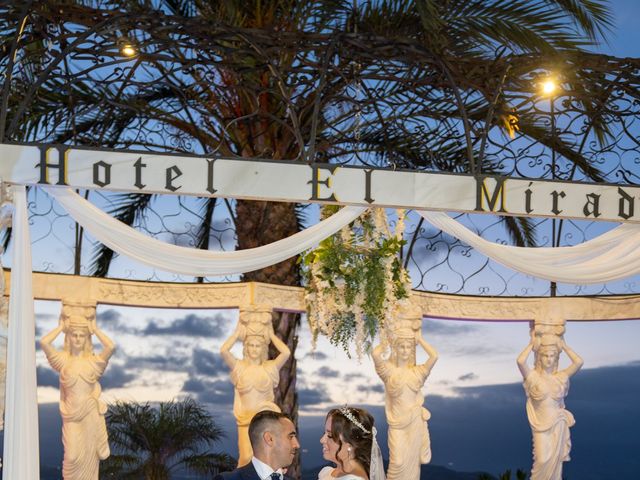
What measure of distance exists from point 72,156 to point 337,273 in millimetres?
2728

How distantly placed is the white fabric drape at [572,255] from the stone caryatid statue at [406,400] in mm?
4423

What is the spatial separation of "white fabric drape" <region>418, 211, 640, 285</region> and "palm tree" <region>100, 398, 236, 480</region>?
791 centimetres

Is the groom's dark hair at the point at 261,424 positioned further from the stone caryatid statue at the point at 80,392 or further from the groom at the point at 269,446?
the stone caryatid statue at the point at 80,392

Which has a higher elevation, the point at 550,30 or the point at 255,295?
the point at 550,30

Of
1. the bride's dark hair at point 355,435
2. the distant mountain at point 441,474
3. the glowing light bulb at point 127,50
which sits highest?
the glowing light bulb at point 127,50

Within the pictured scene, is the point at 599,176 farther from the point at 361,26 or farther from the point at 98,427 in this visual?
the point at 98,427

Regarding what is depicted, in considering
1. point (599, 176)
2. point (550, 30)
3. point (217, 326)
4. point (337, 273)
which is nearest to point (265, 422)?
point (337, 273)

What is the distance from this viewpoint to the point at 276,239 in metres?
13.5

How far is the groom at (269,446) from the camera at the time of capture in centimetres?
662

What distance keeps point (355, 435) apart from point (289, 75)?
6934 mm

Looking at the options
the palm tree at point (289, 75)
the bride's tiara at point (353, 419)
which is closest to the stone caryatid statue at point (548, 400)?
the palm tree at point (289, 75)

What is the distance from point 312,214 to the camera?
17.2 m

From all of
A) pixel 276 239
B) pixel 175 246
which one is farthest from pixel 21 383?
pixel 276 239

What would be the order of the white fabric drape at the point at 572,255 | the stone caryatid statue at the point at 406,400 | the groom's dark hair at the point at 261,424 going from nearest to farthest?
the groom's dark hair at the point at 261,424 < the white fabric drape at the point at 572,255 < the stone caryatid statue at the point at 406,400
